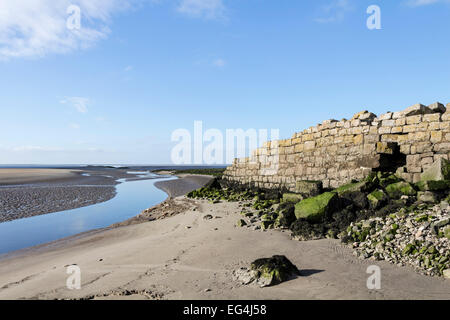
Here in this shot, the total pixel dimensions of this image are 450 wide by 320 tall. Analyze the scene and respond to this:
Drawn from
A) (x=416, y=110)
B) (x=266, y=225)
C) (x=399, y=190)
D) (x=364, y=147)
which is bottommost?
(x=266, y=225)

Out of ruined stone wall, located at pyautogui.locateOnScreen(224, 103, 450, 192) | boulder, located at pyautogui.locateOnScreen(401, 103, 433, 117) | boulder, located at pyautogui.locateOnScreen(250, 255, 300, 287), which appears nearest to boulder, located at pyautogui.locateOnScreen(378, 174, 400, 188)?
ruined stone wall, located at pyautogui.locateOnScreen(224, 103, 450, 192)

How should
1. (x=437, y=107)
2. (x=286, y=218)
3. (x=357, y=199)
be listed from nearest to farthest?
(x=357, y=199), (x=286, y=218), (x=437, y=107)

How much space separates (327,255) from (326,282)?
141cm

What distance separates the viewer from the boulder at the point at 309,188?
36.1 ft

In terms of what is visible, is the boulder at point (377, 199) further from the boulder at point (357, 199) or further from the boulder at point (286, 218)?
the boulder at point (286, 218)

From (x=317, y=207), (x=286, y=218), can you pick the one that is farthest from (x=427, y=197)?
(x=286, y=218)

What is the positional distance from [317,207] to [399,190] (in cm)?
270

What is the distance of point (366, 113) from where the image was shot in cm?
1142

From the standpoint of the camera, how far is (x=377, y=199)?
7855 mm

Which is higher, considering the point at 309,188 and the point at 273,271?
the point at 309,188

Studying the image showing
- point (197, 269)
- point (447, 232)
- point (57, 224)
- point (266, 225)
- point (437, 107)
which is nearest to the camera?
point (447, 232)

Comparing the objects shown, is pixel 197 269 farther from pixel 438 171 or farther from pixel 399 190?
pixel 438 171

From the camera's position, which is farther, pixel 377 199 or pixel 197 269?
pixel 377 199
